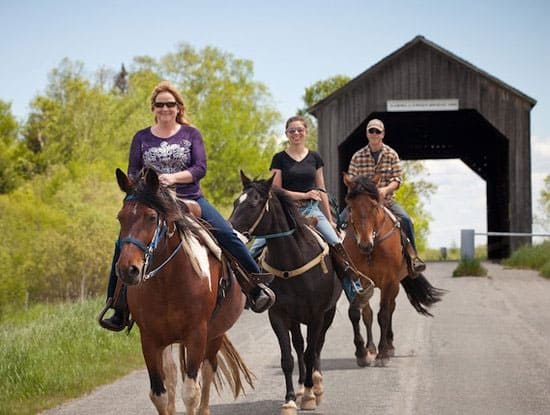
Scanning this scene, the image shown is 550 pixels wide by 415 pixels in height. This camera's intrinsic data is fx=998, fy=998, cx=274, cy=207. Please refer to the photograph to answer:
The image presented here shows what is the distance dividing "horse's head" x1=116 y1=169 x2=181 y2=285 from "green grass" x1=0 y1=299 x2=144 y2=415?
9.72 feet

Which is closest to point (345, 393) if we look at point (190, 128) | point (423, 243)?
point (190, 128)

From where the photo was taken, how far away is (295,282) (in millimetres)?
9055

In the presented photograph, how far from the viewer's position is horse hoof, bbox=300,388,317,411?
8.78 metres

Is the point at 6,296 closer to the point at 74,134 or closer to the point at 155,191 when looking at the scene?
the point at 74,134

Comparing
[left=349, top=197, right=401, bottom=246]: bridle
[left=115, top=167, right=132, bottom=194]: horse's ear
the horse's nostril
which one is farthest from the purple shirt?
[left=349, top=197, right=401, bottom=246]: bridle

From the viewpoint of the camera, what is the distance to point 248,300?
8430 mm

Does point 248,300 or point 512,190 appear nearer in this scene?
point 248,300

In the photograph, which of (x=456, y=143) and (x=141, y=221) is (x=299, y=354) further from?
(x=456, y=143)

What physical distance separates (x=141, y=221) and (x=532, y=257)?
25354 millimetres

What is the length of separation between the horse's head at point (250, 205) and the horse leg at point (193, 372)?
154 centimetres

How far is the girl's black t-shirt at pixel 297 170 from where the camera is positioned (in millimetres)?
9484

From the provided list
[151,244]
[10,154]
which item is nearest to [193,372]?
[151,244]

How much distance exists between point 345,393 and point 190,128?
3226 mm

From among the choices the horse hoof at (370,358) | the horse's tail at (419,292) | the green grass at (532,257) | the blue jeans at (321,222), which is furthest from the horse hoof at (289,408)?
the green grass at (532,257)
